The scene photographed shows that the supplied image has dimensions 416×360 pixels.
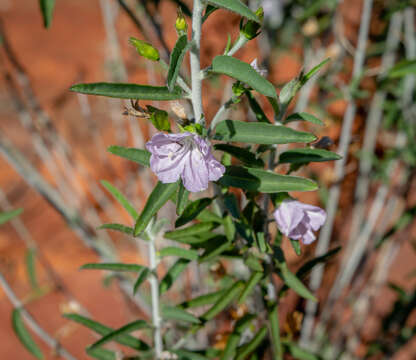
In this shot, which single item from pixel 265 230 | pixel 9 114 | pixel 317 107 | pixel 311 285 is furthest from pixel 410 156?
pixel 9 114

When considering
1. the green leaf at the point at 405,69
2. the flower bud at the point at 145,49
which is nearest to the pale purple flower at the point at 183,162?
the flower bud at the point at 145,49

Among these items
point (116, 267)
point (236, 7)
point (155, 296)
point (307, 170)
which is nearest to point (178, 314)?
point (155, 296)

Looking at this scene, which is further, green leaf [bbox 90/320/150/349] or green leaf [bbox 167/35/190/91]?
green leaf [bbox 90/320/150/349]

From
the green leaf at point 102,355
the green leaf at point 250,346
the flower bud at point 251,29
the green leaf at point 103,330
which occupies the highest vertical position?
the flower bud at point 251,29

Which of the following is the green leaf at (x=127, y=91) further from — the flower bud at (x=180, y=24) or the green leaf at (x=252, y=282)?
the green leaf at (x=252, y=282)

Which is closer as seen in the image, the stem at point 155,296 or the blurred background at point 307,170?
the stem at point 155,296

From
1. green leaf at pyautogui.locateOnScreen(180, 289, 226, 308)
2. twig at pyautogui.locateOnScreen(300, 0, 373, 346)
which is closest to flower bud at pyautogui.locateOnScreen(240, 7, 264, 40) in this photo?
green leaf at pyautogui.locateOnScreen(180, 289, 226, 308)

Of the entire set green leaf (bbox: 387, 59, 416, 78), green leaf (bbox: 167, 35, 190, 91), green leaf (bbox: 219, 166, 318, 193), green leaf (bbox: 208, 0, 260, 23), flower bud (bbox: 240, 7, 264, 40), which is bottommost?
green leaf (bbox: 219, 166, 318, 193)

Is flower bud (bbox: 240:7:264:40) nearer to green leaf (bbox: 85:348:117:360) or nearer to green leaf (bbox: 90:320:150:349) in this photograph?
green leaf (bbox: 90:320:150:349)
